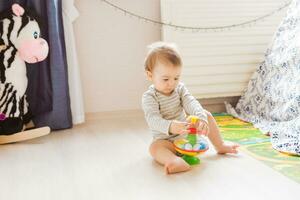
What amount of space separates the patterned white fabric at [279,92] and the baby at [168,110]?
0.29 metres

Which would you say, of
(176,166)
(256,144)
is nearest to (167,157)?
(176,166)

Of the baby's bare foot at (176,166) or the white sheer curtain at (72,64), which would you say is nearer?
the baby's bare foot at (176,166)

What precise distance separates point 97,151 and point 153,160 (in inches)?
10.3

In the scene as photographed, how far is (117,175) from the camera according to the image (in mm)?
1375

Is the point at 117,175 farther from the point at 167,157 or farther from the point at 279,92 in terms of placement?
the point at 279,92

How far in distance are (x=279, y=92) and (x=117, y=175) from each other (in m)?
0.94

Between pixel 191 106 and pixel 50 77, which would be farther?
pixel 50 77

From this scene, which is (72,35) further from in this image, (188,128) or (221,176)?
(221,176)

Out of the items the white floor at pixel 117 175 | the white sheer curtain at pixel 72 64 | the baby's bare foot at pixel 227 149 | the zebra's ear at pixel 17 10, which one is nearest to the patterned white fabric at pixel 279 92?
the baby's bare foot at pixel 227 149

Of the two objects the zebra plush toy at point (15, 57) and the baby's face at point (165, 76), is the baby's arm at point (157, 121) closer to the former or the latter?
the baby's face at point (165, 76)

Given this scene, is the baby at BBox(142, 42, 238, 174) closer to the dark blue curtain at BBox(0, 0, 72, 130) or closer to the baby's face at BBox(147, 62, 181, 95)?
the baby's face at BBox(147, 62, 181, 95)

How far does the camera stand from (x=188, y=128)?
1.40 metres

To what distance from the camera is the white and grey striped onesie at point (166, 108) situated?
1.47 m

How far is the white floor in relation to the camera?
1209 mm
